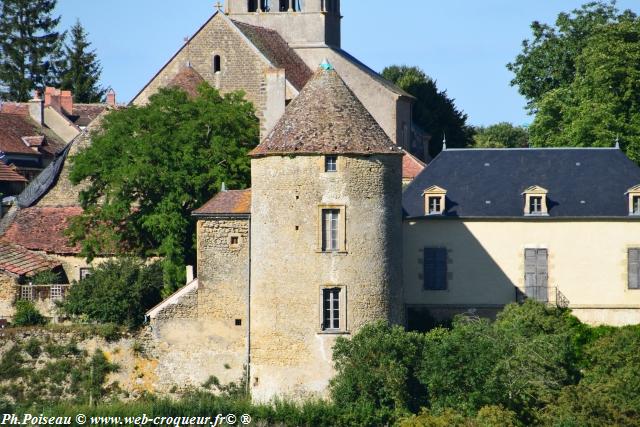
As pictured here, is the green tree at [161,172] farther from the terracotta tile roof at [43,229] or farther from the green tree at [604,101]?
the green tree at [604,101]

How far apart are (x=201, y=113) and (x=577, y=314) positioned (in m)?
12.3

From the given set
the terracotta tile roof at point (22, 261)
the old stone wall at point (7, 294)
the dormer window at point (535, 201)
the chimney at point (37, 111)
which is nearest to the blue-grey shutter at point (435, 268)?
the dormer window at point (535, 201)

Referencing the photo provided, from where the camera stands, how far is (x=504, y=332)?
159 ft

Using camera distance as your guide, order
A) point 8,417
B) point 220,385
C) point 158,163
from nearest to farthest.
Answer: point 8,417, point 220,385, point 158,163

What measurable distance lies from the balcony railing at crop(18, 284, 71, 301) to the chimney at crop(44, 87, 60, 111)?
29484mm

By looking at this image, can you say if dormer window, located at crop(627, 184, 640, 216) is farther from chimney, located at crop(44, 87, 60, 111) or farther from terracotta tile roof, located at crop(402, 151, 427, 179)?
chimney, located at crop(44, 87, 60, 111)

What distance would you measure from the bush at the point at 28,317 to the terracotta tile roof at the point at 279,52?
13393 millimetres

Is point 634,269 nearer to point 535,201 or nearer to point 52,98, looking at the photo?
point 535,201

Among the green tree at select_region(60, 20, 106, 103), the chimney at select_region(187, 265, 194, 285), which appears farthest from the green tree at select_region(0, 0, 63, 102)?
the chimney at select_region(187, 265, 194, 285)

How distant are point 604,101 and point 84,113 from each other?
30721 millimetres

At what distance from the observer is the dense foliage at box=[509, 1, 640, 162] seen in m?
62.5

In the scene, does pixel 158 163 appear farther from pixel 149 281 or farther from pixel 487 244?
pixel 487 244

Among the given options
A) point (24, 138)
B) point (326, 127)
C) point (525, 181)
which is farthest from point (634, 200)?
point (24, 138)

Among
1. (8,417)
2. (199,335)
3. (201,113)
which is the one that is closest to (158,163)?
(201,113)
